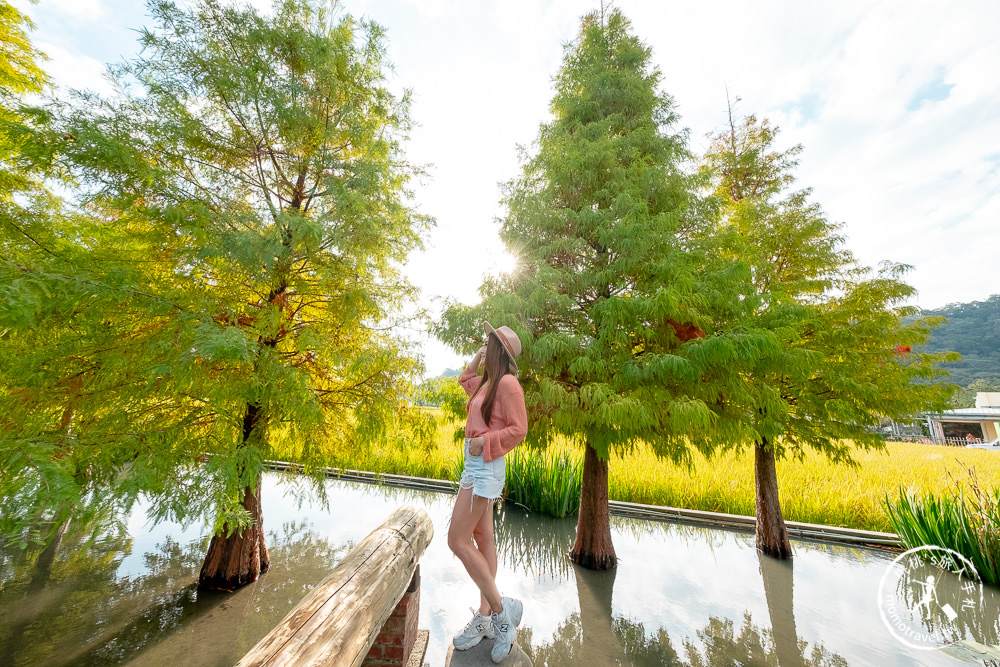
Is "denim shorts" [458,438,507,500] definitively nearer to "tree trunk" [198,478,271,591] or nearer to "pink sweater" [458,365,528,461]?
"pink sweater" [458,365,528,461]

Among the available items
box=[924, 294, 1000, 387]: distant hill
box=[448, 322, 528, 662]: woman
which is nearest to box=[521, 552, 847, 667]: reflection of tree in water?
box=[448, 322, 528, 662]: woman

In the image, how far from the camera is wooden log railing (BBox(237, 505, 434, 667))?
1.58 metres

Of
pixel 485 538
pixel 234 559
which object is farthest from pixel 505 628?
pixel 234 559

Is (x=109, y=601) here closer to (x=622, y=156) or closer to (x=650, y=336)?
(x=650, y=336)

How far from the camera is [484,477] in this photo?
102 inches

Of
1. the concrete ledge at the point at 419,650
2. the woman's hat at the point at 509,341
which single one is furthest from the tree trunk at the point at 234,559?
the woman's hat at the point at 509,341

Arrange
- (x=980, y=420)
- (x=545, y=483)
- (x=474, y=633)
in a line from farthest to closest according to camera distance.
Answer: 1. (x=980, y=420)
2. (x=545, y=483)
3. (x=474, y=633)

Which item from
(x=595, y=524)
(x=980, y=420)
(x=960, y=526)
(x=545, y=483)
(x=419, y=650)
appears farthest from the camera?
(x=980, y=420)

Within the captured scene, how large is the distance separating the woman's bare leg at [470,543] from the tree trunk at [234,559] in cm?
328

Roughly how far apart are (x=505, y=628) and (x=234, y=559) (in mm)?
3913

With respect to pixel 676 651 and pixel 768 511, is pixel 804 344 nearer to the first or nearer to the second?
pixel 768 511

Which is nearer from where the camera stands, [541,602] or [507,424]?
[507,424]

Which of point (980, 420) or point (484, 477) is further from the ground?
point (980, 420)

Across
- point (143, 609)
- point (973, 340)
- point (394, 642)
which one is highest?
point (973, 340)
